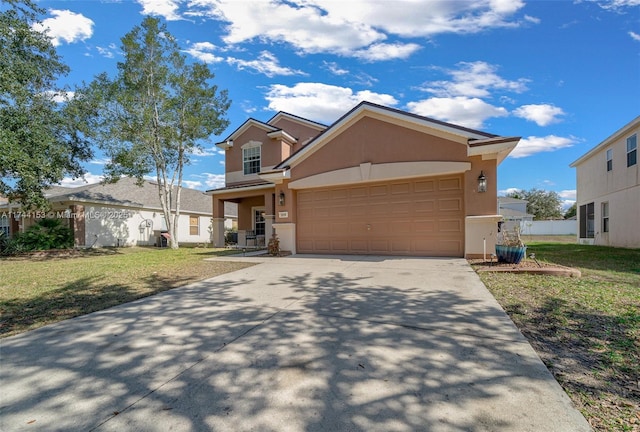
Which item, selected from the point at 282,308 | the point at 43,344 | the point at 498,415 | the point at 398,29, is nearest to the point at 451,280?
the point at 282,308

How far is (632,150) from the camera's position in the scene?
43.2 feet

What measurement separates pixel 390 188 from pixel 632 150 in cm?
1201

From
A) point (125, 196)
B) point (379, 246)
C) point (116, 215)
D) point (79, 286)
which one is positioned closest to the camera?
point (79, 286)

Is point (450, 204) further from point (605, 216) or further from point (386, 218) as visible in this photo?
point (605, 216)

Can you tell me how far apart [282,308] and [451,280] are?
143 inches

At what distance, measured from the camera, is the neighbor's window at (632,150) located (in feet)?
42.2

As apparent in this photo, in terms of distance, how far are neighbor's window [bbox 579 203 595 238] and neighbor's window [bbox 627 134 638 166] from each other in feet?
16.6

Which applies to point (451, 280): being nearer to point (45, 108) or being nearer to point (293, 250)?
point (293, 250)

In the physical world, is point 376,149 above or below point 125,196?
above

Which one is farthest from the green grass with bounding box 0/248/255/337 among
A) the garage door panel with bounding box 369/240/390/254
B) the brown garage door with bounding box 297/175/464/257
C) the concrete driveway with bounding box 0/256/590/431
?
the garage door panel with bounding box 369/240/390/254

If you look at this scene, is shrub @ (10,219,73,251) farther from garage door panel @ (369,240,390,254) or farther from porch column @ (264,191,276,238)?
garage door panel @ (369,240,390,254)

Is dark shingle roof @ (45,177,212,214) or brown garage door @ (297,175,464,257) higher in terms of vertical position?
dark shingle roof @ (45,177,212,214)

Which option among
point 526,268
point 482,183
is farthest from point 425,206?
point 526,268

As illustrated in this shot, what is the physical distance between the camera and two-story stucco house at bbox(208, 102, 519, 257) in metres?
8.55
